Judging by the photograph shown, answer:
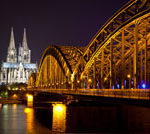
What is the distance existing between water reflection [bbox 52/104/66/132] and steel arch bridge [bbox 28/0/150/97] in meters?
6.04

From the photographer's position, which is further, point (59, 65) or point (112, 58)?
point (59, 65)

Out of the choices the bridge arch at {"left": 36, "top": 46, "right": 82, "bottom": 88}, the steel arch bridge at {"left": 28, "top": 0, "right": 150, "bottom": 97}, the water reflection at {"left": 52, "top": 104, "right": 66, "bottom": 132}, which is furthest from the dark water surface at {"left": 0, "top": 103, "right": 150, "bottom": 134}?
the bridge arch at {"left": 36, "top": 46, "right": 82, "bottom": 88}

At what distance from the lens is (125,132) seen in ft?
137

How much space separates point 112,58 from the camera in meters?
39.6

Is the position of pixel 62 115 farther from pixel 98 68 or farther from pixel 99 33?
pixel 98 68

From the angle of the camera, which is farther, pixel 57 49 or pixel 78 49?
pixel 57 49

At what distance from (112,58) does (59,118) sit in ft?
36.3

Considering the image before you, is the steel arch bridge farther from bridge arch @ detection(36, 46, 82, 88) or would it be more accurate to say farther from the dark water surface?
the dark water surface

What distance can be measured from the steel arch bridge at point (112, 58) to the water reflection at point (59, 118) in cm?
604

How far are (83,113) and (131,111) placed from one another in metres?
7.61

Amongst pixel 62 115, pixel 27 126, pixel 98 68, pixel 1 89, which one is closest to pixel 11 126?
pixel 27 126

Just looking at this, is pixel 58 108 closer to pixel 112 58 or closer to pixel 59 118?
pixel 59 118

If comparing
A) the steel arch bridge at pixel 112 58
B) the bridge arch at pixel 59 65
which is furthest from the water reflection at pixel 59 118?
the bridge arch at pixel 59 65

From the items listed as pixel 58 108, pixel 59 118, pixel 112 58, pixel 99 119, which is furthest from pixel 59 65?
pixel 112 58
